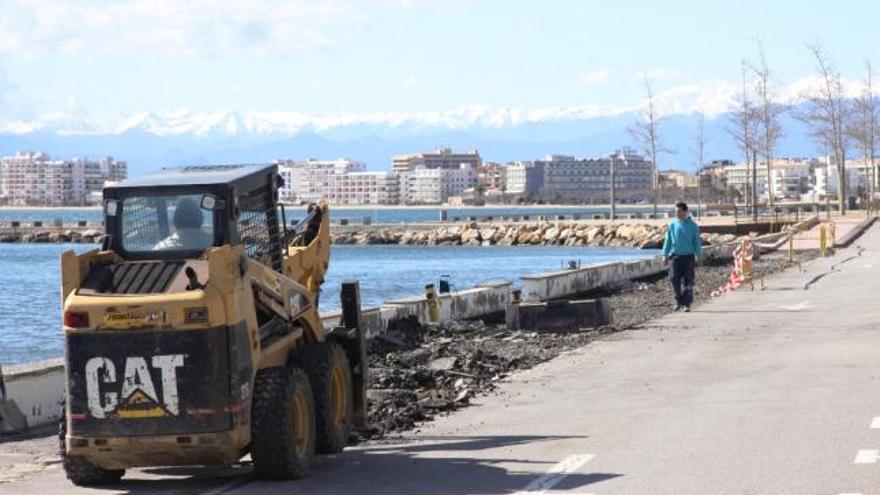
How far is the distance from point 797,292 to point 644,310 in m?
3.91

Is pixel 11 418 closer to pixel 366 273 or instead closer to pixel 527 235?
pixel 366 273

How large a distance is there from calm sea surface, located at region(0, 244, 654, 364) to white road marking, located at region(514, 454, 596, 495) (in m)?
20.6

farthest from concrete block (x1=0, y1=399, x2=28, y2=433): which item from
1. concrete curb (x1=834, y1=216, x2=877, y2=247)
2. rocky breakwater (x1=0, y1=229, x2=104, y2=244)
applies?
rocky breakwater (x1=0, y1=229, x2=104, y2=244)

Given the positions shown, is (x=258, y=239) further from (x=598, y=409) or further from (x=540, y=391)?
(x=540, y=391)

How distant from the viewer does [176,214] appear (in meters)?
12.1

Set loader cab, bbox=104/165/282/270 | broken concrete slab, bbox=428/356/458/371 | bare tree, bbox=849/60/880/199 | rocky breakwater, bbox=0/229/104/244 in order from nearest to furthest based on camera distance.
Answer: loader cab, bbox=104/165/282/270
broken concrete slab, bbox=428/356/458/371
bare tree, bbox=849/60/880/199
rocky breakwater, bbox=0/229/104/244

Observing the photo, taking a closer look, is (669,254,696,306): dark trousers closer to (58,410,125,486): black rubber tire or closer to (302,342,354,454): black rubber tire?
(302,342,354,454): black rubber tire

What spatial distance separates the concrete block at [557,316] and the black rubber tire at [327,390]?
41.0 feet

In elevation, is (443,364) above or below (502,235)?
above

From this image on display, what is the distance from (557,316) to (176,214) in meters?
14.1

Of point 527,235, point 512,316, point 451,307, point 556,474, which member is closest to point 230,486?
point 556,474

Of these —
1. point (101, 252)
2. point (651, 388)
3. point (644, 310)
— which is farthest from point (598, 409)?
point (644, 310)

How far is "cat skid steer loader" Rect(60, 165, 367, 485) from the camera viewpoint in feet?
37.0

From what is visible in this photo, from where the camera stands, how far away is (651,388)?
56.7ft
